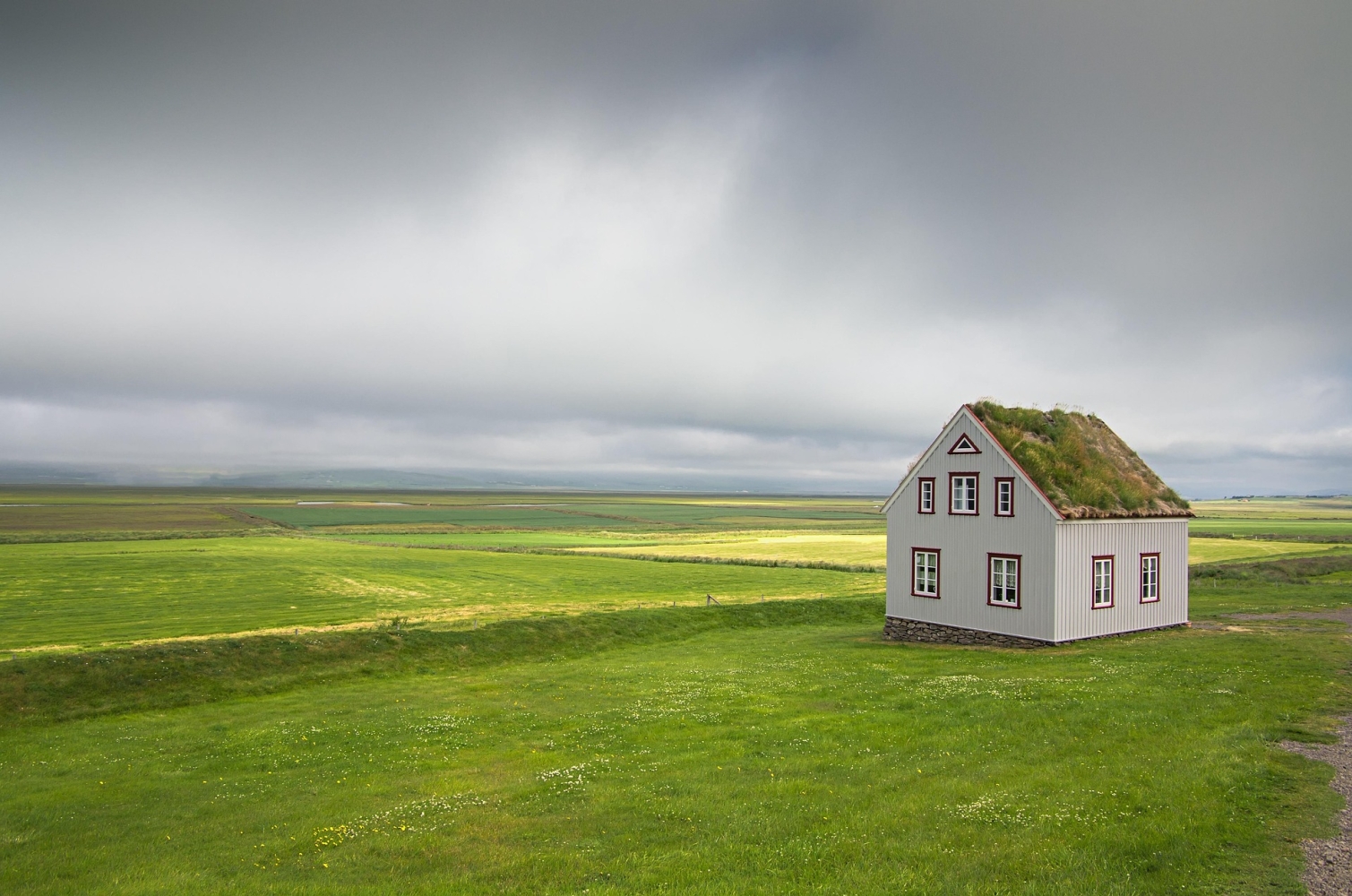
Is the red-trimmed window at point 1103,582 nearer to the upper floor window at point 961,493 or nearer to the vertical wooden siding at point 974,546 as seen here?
the vertical wooden siding at point 974,546

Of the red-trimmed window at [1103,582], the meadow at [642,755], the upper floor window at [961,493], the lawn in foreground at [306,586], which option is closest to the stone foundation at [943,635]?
the meadow at [642,755]

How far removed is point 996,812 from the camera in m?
14.3

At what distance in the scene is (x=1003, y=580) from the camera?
128 feet

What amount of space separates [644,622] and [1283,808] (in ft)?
126

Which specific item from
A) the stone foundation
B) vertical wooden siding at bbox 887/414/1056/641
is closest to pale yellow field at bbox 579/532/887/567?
the stone foundation

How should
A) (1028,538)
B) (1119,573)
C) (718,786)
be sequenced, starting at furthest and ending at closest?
(1119,573)
(1028,538)
(718,786)

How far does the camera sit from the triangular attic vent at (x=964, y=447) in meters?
40.7

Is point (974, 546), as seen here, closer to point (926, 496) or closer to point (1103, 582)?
point (926, 496)

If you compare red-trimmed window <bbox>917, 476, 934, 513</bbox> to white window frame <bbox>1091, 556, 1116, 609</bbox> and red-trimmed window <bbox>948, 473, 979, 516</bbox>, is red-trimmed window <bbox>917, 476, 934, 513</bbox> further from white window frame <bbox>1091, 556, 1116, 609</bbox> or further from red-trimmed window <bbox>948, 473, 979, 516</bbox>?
white window frame <bbox>1091, 556, 1116, 609</bbox>

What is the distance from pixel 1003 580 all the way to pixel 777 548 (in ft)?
242

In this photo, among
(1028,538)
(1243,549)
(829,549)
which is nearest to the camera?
(1028,538)

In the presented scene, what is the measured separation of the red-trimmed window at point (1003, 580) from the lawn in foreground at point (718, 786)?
726cm

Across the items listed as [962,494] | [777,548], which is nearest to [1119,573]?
[962,494]

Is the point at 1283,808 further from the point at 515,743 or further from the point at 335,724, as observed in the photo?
the point at 335,724
